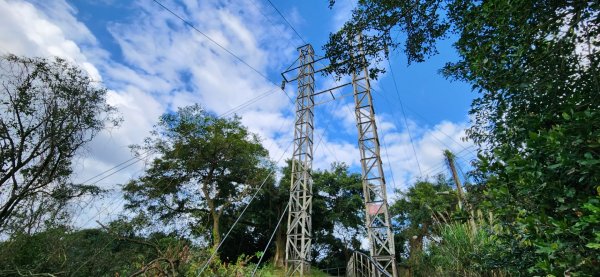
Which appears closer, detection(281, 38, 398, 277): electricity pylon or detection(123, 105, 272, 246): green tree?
detection(281, 38, 398, 277): electricity pylon

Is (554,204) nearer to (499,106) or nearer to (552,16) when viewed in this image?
(499,106)

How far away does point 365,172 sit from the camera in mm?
9453

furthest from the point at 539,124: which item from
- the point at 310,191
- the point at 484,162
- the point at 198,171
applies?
the point at 198,171

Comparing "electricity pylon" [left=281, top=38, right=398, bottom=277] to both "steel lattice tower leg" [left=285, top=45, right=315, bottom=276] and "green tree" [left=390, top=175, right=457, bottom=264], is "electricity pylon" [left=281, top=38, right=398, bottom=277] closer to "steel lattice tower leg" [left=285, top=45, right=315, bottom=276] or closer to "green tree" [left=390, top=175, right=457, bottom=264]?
"steel lattice tower leg" [left=285, top=45, right=315, bottom=276]

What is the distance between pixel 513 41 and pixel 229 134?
46.4ft

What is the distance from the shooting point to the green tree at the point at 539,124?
6.59 ft

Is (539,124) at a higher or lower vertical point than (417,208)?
lower

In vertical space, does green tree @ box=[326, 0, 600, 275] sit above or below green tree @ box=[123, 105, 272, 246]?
below

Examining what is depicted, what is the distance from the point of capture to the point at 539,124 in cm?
252

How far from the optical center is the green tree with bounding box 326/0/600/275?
2008 mm

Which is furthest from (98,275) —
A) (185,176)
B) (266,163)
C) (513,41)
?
(266,163)

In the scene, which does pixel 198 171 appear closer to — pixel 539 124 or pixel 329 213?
pixel 329 213

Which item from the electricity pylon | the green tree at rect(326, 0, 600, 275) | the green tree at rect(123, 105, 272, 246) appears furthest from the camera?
the green tree at rect(123, 105, 272, 246)

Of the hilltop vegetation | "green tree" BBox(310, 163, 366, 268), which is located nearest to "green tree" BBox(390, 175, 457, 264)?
"green tree" BBox(310, 163, 366, 268)
